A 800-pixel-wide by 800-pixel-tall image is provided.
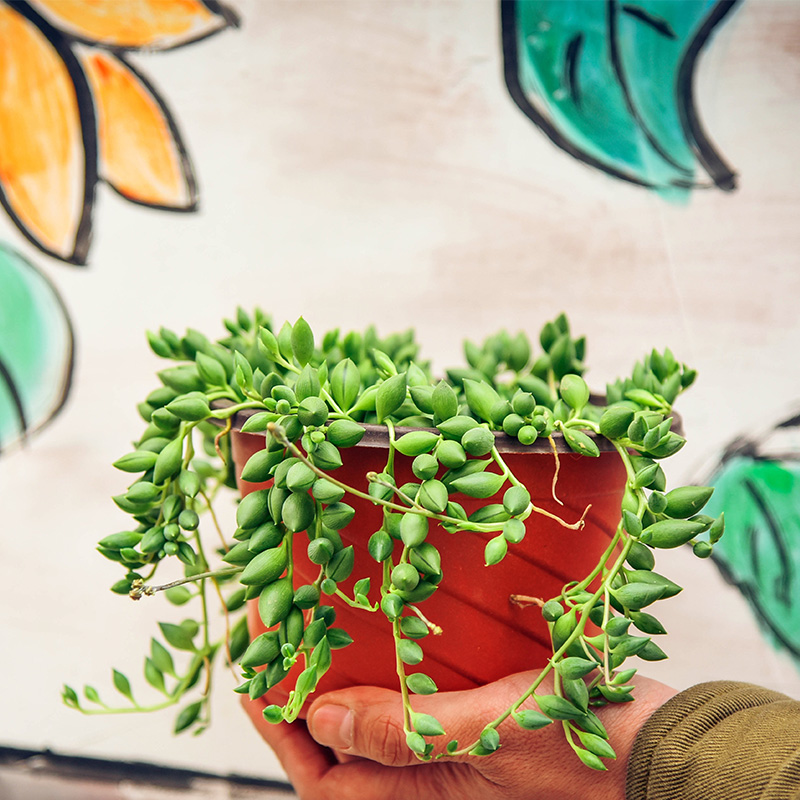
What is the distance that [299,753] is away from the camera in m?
0.59

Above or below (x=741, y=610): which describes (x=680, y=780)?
above

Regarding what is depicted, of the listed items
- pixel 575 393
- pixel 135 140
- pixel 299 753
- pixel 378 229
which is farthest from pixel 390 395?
pixel 135 140

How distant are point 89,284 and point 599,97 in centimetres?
75

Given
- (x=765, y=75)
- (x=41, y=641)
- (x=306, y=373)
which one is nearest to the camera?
(x=306, y=373)

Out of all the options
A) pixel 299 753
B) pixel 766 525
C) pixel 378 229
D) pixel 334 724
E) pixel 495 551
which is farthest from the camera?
pixel 378 229

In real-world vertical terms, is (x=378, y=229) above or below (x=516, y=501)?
above

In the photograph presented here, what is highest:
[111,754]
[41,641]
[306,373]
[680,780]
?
[306,373]

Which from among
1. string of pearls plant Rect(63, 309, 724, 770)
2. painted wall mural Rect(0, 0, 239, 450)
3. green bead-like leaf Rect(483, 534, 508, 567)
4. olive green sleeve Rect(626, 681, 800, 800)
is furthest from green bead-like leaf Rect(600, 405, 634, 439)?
painted wall mural Rect(0, 0, 239, 450)

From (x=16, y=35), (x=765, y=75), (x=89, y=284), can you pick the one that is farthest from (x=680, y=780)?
(x=16, y=35)

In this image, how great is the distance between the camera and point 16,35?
0.93 m

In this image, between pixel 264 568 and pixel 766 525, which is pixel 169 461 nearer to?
pixel 264 568

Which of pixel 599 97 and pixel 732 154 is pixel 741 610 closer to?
pixel 732 154

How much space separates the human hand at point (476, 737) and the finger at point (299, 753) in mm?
83

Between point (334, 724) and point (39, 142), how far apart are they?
90 centimetres
